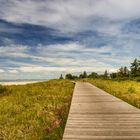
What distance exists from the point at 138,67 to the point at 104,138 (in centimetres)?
10177

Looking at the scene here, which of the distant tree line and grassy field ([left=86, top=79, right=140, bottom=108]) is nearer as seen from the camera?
grassy field ([left=86, top=79, right=140, bottom=108])

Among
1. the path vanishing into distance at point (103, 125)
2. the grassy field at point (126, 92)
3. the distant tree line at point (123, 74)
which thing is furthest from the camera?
the distant tree line at point (123, 74)

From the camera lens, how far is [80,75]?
145250 mm

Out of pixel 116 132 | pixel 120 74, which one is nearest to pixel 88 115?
pixel 116 132

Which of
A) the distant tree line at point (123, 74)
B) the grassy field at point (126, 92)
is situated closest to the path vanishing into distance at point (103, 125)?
the grassy field at point (126, 92)

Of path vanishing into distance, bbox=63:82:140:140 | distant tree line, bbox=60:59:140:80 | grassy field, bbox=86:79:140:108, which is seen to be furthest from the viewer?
distant tree line, bbox=60:59:140:80

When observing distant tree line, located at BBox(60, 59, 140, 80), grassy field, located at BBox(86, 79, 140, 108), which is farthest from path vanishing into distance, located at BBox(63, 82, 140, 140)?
distant tree line, located at BBox(60, 59, 140, 80)

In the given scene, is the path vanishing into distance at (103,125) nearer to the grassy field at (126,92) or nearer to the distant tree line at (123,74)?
the grassy field at (126,92)

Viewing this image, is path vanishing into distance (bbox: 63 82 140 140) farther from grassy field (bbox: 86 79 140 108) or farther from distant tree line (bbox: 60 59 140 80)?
distant tree line (bbox: 60 59 140 80)

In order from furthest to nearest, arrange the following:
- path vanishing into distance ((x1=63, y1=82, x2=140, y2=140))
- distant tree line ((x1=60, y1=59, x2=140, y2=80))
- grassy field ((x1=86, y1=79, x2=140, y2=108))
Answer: distant tree line ((x1=60, y1=59, x2=140, y2=80)) → grassy field ((x1=86, y1=79, x2=140, y2=108)) → path vanishing into distance ((x1=63, y1=82, x2=140, y2=140))

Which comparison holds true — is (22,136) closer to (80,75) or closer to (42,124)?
(42,124)

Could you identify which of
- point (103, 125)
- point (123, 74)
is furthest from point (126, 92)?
point (123, 74)

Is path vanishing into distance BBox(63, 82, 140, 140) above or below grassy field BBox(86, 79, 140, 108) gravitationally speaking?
below

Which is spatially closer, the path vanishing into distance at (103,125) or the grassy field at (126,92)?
the path vanishing into distance at (103,125)
